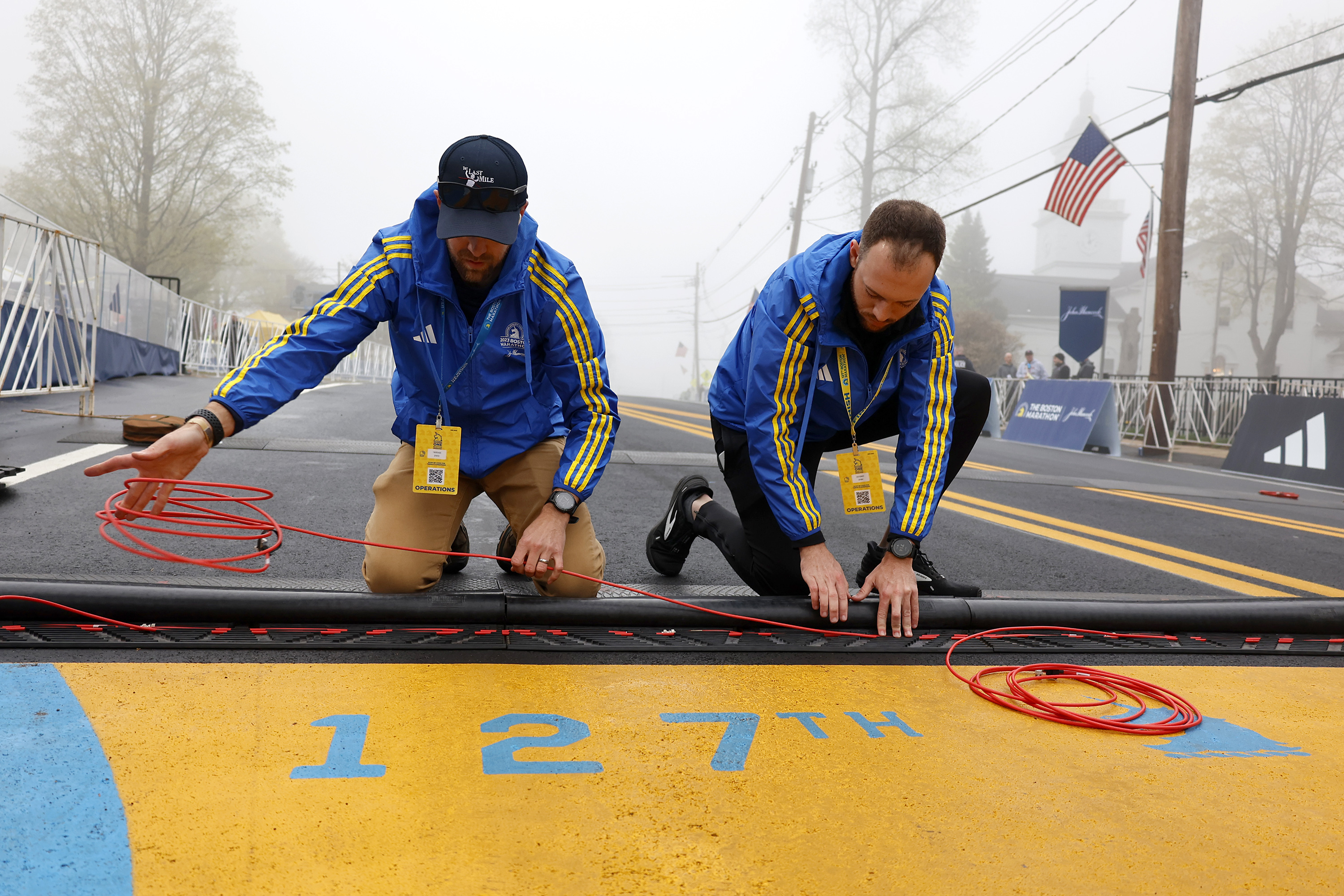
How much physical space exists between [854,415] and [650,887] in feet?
6.45

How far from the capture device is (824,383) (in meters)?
2.77

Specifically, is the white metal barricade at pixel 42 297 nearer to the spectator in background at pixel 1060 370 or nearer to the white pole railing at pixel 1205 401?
the white pole railing at pixel 1205 401

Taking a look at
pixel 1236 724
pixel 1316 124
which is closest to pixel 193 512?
pixel 1236 724

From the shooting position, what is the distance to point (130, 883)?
1.17 m

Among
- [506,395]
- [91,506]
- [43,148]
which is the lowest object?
→ [91,506]

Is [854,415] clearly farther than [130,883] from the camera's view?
Yes

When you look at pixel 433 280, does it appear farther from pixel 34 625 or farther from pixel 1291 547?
pixel 1291 547

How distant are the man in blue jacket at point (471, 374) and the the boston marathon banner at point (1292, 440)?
29.7ft

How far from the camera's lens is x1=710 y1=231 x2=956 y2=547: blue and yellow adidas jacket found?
2529 millimetres

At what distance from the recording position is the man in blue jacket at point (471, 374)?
236 centimetres

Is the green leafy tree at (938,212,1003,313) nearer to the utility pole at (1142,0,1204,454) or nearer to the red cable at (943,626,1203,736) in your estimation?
the utility pole at (1142,0,1204,454)

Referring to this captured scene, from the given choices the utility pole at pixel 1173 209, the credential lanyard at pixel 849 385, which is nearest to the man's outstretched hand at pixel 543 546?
the credential lanyard at pixel 849 385

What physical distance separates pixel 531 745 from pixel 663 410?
1302 cm

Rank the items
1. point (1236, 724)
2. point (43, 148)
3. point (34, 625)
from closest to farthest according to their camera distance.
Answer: point (1236, 724) < point (34, 625) < point (43, 148)
